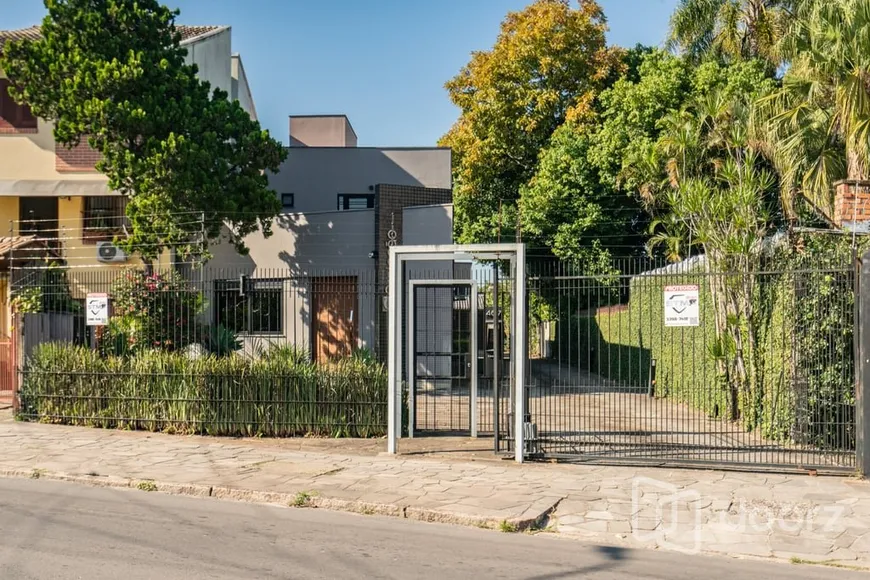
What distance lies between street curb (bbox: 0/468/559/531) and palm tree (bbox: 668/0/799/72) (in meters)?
23.2

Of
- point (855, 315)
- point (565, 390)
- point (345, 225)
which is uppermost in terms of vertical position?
point (345, 225)

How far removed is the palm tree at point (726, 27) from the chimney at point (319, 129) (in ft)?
41.7

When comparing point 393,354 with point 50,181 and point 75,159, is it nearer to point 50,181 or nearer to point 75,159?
point 50,181

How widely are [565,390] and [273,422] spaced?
14.4 ft

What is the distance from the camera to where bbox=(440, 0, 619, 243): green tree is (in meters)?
32.7

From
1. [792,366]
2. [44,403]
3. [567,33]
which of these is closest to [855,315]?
[792,366]

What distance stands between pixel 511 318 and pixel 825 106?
298 inches

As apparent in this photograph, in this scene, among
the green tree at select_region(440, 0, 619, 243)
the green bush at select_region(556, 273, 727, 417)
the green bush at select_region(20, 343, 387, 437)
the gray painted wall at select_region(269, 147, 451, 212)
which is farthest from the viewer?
the green tree at select_region(440, 0, 619, 243)

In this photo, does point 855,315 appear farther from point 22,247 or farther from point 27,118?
point 27,118

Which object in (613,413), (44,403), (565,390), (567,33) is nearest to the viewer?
(565,390)

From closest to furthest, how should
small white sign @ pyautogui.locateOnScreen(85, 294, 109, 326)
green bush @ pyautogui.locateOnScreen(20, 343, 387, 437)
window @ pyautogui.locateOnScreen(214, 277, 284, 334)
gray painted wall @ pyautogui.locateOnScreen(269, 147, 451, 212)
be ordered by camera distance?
1. green bush @ pyautogui.locateOnScreen(20, 343, 387, 437)
2. window @ pyautogui.locateOnScreen(214, 277, 284, 334)
3. small white sign @ pyautogui.locateOnScreen(85, 294, 109, 326)
4. gray painted wall @ pyautogui.locateOnScreen(269, 147, 451, 212)

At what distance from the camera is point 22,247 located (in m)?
16.1

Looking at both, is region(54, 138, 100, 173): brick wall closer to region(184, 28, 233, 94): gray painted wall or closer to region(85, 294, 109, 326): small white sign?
region(184, 28, 233, 94): gray painted wall

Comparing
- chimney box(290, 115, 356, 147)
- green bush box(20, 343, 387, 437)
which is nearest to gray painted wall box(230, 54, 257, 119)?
chimney box(290, 115, 356, 147)
